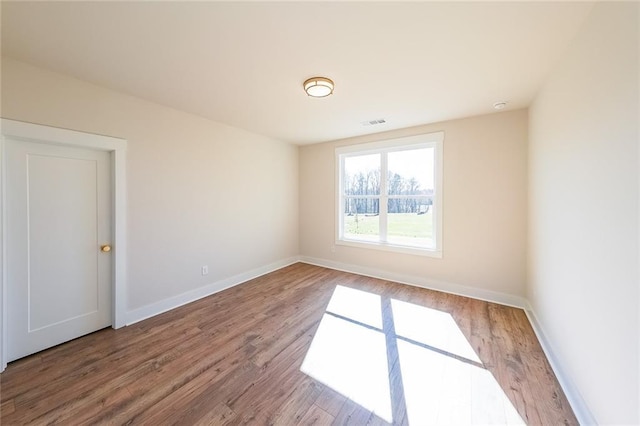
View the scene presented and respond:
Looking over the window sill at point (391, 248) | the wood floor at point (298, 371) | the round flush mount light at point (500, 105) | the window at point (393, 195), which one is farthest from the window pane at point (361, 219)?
the round flush mount light at point (500, 105)

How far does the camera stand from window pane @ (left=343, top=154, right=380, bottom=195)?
442cm

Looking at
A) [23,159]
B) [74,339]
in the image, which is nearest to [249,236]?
[74,339]

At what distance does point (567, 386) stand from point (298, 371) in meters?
1.99

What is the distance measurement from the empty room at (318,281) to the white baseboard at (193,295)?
0.03 meters

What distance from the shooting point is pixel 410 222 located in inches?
161

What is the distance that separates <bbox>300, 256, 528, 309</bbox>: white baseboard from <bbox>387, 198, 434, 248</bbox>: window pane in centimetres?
56

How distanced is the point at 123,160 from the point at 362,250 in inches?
146

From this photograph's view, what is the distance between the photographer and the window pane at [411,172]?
3.85 meters

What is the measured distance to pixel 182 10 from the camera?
150 cm

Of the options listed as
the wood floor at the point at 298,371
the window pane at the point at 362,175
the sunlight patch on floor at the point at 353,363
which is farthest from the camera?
the window pane at the point at 362,175

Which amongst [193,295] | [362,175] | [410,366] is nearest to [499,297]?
[410,366]

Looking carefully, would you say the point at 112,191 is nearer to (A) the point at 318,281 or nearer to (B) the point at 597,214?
(A) the point at 318,281

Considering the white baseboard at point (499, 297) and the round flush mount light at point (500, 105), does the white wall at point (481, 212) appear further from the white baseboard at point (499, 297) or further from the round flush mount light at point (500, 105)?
A: the round flush mount light at point (500, 105)

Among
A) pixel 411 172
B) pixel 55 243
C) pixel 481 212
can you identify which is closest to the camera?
pixel 55 243
